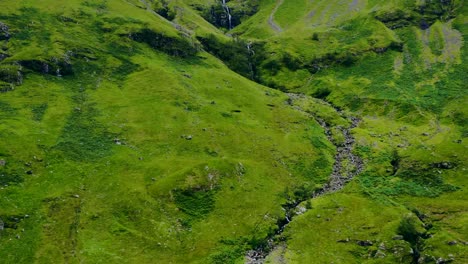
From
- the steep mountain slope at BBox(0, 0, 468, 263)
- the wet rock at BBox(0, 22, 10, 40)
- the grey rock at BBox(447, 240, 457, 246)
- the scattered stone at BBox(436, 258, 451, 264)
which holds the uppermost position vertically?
the grey rock at BBox(447, 240, 457, 246)

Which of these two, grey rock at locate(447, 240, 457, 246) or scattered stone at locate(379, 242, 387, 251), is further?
scattered stone at locate(379, 242, 387, 251)

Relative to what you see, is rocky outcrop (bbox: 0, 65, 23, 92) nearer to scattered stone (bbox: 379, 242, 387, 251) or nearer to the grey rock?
scattered stone (bbox: 379, 242, 387, 251)

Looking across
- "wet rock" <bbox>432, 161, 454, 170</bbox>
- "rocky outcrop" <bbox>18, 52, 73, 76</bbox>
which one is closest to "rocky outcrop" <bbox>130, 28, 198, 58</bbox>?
"rocky outcrop" <bbox>18, 52, 73, 76</bbox>

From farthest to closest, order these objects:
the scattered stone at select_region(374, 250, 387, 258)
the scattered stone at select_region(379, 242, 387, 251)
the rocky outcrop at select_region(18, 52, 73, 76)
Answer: the rocky outcrop at select_region(18, 52, 73, 76) → the scattered stone at select_region(379, 242, 387, 251) → the scattered stone at select_region(374, 250, 387, 258)

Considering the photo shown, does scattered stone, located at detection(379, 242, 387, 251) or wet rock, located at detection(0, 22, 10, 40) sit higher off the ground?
scattered stone, located at detection(379, 242, 387, 251)

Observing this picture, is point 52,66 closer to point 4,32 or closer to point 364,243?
point 4,32

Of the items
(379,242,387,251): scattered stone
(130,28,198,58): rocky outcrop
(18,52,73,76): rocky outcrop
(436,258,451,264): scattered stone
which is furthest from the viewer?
(130,28,198,58): rocky outcrop
